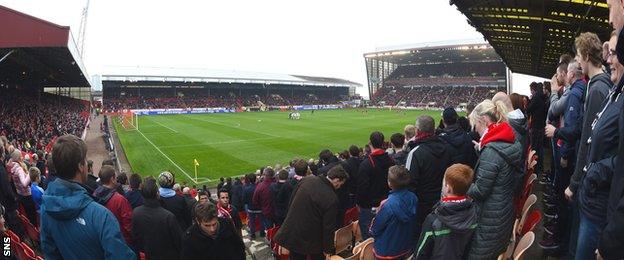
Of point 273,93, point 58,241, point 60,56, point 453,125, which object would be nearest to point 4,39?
point 60,56

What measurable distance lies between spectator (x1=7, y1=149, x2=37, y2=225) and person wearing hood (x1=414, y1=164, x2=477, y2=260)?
8372 millimetres

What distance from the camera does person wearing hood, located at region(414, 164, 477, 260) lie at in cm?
326

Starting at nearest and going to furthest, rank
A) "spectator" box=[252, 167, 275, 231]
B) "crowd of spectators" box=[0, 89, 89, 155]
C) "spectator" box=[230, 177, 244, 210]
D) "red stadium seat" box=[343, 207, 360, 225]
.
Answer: "red stadium seat" box=[343, 207, 360, 225] < "spectator" box=[252, 167, 275, 231] < "spectator" box=[230, 177, 244, 210] < "crowd of spectators" box=[0, 89, 89, 155]

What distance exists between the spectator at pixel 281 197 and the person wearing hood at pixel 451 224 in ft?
12.6

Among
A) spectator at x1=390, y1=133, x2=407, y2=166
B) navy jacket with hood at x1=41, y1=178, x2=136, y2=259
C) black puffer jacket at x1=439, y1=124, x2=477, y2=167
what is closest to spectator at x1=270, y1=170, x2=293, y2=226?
spectator at x1=390, y1=133, x2=407, y2=166

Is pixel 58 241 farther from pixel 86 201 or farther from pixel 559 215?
pixel 559 215

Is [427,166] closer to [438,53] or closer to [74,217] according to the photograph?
[74,217]

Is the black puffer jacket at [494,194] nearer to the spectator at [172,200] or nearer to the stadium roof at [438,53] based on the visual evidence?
the spectator at [172,200]

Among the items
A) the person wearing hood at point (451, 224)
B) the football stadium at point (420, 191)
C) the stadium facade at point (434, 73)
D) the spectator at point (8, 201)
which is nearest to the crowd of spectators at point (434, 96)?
the stadium facade at point (434, 73)

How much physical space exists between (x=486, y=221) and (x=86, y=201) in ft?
12.0

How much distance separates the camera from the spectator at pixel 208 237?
391 cm

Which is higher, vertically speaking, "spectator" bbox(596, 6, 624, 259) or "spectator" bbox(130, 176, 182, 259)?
"spectator" bbox(596, 6, 624, 259)

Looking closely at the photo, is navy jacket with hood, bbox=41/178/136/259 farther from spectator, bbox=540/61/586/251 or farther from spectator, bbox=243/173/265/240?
spectator, bbox=243/173/265/240

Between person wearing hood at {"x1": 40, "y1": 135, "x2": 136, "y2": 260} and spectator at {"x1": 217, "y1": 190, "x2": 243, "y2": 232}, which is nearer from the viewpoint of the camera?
person wearing hood at {"x1": 40, "y1": 135, "x2": 136, "y2": 260}
